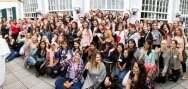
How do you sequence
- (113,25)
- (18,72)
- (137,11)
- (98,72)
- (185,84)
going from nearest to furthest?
1. (98,72)
2. (185,84)
3. (18,72)
4. (113,25)
5. (137,11)

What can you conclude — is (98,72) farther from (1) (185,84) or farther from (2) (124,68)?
(1) (185,84)

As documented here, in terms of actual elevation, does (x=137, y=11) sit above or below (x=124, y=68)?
above

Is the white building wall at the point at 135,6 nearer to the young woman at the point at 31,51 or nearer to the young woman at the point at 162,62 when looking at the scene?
the young woman at the point at 162,62

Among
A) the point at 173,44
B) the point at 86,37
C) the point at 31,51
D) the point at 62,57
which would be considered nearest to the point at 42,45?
the point at 31,51

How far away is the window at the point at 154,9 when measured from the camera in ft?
36.2

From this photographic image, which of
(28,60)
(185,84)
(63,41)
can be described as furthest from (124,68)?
(28,60)

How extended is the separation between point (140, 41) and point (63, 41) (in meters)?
2.47

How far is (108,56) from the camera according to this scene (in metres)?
5.77

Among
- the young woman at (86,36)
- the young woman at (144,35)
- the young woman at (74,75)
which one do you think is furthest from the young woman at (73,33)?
the young woman at (144,35)

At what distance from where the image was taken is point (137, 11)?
10352 millimetres

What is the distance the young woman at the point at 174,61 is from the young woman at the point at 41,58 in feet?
11.3

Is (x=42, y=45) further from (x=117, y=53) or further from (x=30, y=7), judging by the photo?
(x=30, y=7)

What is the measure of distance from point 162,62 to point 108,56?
1455mm

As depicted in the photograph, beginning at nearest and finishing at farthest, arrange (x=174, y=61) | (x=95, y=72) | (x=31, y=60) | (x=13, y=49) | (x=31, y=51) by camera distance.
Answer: (x=95, y=72), (x=174, y=61), (x=31, y=60), (x=31, y=51), (x=13, y=49)
